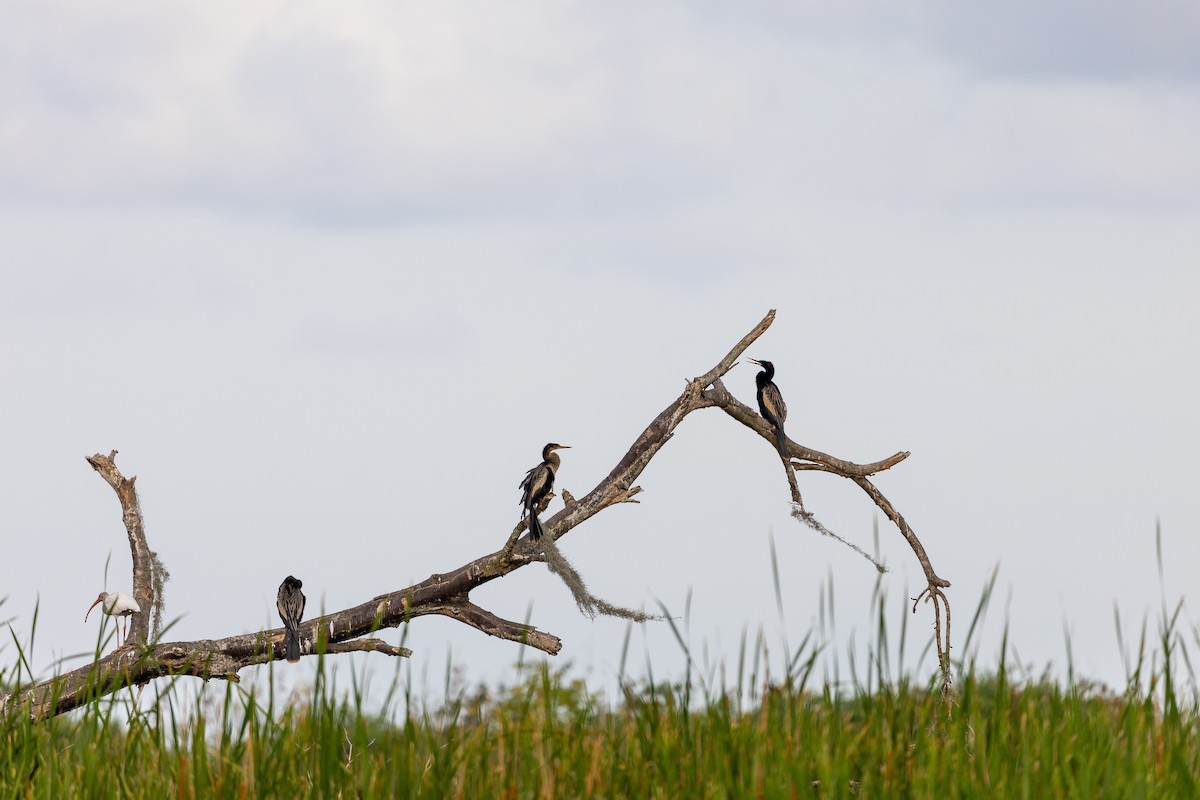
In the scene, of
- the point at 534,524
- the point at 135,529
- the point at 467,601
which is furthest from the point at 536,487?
the point at 135,529

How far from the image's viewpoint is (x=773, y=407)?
8438 millimetres

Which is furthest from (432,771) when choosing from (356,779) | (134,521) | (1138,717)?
(134,521)

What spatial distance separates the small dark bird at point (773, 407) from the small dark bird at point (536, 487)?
4.78 feet

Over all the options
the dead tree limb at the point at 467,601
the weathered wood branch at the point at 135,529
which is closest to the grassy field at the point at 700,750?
the dead tree limb at the point at 467,601

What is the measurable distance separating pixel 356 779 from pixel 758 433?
420 centimetres

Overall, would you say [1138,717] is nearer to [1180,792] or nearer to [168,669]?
[1180,792]

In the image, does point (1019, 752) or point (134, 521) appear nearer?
point (1019, 752)

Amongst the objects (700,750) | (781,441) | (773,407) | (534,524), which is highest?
(773,407)

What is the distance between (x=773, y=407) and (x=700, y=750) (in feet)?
13.8

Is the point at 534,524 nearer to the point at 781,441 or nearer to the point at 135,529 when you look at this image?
the point at 781,441

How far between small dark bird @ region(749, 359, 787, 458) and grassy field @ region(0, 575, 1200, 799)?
3195 mm

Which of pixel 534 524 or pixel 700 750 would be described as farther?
pixel 534 524

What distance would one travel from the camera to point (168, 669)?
741 cm

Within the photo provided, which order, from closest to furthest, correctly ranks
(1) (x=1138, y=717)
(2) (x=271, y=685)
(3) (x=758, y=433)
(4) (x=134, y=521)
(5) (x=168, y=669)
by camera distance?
(2) (x=271, y=685), (1) (x=1138, y=717), (5) (x=168, y=669), (3) (x=758, y=433), (4) (x=134, y=521)
